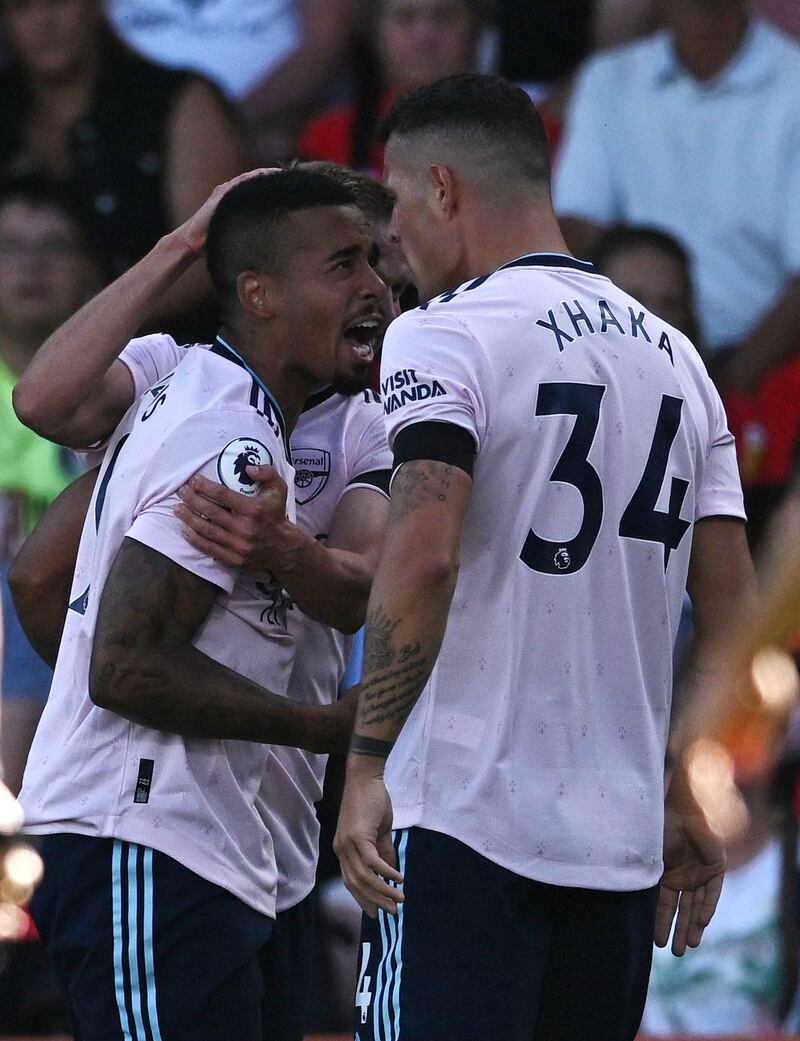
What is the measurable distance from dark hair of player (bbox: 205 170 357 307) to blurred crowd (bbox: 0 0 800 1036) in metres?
2.95

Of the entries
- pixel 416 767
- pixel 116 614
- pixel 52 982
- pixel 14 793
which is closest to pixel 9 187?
pixel 14 793

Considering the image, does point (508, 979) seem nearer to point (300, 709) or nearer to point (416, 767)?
point (416, 767)

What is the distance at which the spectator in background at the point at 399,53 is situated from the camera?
20.4 ft

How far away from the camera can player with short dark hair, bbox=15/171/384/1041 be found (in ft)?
9.21

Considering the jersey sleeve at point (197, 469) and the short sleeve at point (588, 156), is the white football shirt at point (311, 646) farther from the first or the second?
the short sleeve at point (588, 156)

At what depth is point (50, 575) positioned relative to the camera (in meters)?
3.21

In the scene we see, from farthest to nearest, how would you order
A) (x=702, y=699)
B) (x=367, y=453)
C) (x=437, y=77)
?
(x=437, y=77)
(x=367, y=453)
(x=702, y=699)

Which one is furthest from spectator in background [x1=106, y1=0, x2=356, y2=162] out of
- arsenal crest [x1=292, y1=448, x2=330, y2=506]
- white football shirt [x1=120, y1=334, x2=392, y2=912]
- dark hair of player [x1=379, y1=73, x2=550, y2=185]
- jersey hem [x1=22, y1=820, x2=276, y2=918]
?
jersey hem [x1=22, y1=820, x2=276, y2=918]

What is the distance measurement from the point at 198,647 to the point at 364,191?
3.17 feet

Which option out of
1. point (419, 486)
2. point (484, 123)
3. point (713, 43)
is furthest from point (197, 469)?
point (713, 43)

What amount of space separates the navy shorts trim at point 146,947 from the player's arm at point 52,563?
20.6 inches

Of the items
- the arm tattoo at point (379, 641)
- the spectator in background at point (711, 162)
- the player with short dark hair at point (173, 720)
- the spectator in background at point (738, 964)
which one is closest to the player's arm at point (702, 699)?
the player with short dark hair at point (173, 720)

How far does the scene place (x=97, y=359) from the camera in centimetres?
307

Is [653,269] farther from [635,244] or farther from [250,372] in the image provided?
[250,372]
